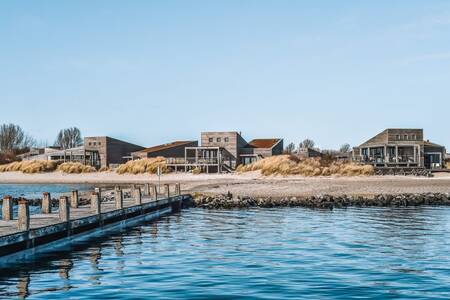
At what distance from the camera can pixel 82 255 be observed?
1962 centimetres

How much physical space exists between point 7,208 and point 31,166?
73316 millimetres

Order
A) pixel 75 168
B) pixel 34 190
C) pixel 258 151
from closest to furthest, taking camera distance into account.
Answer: pixel 34 190
pixel 258 151
pixel 75 168

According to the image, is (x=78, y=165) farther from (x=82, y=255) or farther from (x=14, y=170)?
(x=82, y=255)

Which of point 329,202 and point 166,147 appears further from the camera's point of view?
point 166,147

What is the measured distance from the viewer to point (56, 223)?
21844mm

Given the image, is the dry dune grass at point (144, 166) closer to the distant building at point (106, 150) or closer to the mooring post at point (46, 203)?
the distant building at point (106, 150)

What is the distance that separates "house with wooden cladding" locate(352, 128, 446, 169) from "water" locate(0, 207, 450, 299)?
4593cm

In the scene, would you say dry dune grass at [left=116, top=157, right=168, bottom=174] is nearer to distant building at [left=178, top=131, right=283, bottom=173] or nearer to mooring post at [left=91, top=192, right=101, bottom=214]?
distant building at [left=178, top=131, right=283, bottom=173]

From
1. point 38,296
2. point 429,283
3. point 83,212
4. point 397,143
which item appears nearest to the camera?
point 38,296

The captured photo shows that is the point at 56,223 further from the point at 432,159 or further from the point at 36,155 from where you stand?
the point at 36,155

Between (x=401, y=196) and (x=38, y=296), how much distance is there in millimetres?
34616

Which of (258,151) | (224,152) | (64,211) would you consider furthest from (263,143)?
(64,211)

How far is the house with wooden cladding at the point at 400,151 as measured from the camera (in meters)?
73.1

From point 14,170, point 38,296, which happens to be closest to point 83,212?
point 38,296
